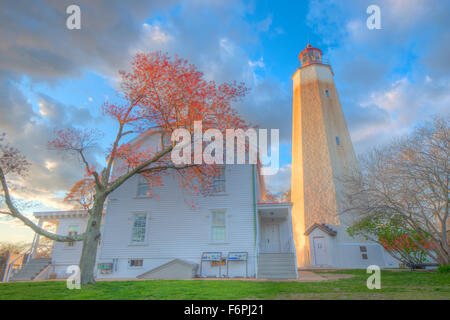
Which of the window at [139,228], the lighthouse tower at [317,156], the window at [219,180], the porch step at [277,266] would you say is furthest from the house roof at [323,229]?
the window at [139,228]

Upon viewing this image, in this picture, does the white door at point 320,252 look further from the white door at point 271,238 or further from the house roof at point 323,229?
the white door at point 271,238

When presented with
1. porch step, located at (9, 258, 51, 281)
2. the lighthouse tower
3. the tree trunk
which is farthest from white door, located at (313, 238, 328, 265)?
porch step, located at (9, 258, 51, 281)

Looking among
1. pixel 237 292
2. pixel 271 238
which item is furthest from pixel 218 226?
pixel 237 292

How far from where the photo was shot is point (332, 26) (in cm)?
1667

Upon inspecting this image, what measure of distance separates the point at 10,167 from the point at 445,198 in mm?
16138

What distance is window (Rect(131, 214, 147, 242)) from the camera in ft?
42.4

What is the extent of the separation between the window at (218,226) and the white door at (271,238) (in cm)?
350

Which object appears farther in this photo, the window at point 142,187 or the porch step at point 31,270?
the window at point 142,187

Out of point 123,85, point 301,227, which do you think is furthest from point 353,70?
point 123,85

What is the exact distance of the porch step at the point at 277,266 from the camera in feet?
34.3

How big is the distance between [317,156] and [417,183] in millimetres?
10982

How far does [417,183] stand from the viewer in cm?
1042

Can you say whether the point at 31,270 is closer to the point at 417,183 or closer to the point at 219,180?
the point at 219,180
